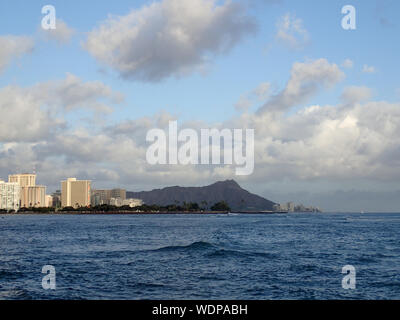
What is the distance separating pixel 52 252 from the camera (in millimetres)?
47875
